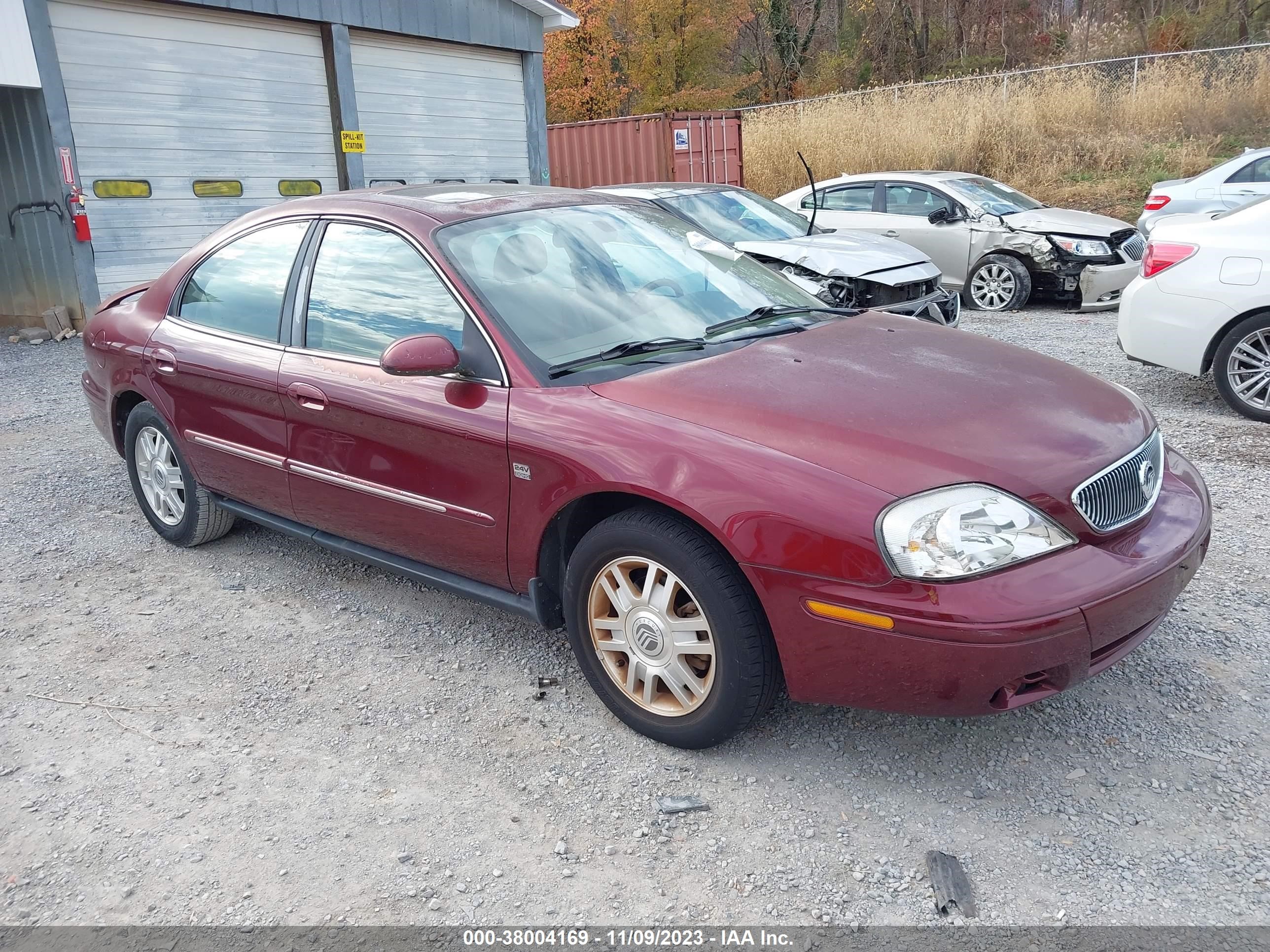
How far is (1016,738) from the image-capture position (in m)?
3.01

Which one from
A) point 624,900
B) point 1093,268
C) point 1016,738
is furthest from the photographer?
point 1093,268

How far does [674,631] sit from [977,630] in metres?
0.86

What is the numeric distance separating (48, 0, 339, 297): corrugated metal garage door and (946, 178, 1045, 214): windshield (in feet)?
25.9

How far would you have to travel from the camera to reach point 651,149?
17.5m

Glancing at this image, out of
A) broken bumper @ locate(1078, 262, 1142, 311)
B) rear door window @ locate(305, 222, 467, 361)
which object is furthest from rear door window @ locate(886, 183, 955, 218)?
rear door window @ locate(305, 222, 467, 361)

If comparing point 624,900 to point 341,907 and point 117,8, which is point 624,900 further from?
point 117,8

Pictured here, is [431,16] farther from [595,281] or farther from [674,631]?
[674,631]

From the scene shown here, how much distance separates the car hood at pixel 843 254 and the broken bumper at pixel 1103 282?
103 inches

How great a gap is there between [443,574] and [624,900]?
146cm

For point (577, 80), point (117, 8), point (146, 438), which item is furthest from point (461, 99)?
point (577, 80)

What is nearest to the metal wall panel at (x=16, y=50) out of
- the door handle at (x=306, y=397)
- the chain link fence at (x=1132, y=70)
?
the door handle at (x=306, y=397)

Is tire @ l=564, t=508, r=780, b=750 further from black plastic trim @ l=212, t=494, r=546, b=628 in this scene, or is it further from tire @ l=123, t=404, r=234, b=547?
tire @ l=123, t=404, r=234, b=547

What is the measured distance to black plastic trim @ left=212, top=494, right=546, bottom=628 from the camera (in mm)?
3281

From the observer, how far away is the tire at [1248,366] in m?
5.88
